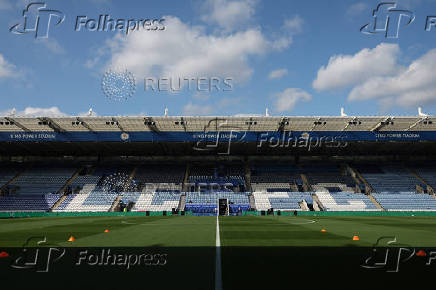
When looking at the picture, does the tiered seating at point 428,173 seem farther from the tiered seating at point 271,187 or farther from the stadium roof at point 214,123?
the tiered seating at point 271,187

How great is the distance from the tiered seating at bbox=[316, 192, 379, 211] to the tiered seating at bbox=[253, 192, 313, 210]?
2.10 m

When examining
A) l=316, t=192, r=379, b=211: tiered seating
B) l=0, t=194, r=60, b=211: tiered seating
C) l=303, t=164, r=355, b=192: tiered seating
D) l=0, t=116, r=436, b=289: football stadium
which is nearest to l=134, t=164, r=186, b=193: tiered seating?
l=0, t=116, r=436, b=289: football stadium

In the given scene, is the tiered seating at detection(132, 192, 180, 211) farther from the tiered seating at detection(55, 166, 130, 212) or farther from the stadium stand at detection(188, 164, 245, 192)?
the tiered seating at detection(55, 166, 130, 212)

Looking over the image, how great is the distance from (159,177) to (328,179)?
26855 millimetres

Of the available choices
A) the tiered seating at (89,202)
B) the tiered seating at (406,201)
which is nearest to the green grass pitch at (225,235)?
the tiered seating at (89,202)

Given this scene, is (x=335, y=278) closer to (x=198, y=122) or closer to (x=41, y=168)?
(x=198, y=122)

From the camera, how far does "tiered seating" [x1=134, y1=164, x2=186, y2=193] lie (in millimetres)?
44875

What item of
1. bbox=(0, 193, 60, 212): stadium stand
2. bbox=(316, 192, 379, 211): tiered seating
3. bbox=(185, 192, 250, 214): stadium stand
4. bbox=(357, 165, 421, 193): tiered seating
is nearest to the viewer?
bbox=(0, 193, 60, 212): stadium stand

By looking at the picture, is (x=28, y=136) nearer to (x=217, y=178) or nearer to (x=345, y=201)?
(x=217, y=178)

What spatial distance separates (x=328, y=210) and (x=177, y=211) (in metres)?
19.9

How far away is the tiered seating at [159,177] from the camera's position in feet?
147

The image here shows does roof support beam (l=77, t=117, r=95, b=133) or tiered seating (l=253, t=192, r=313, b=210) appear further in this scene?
tiered seating (l=253, t=192, r=313, b=210)

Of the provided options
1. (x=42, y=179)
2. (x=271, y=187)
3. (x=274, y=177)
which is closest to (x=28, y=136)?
(x=42, y=179)

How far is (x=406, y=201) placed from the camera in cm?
4016
